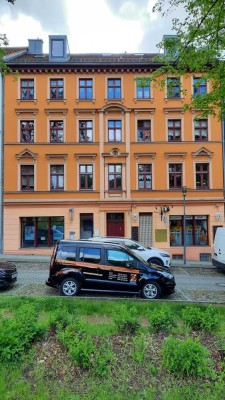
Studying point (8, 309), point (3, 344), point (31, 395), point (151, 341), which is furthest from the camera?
point (8, 309)

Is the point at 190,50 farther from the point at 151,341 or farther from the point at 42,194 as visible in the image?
the point at 42,194

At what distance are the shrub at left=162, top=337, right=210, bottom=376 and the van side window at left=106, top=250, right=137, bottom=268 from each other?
235 inches

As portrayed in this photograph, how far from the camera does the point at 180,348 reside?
371cm

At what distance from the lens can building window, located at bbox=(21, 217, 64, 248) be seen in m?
21.9

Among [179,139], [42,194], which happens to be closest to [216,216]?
[179,139]

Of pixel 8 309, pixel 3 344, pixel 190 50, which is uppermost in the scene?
pixel 190 50

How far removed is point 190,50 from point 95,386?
1067 cm

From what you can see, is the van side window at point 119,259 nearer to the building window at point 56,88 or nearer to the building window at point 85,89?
the building window at point 85,89

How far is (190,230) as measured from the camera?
72.2 ft

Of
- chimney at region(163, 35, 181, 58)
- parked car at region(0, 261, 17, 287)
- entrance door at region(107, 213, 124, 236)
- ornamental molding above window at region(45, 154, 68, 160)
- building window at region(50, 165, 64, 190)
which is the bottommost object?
parked car at region(0, 261, 17, 287)

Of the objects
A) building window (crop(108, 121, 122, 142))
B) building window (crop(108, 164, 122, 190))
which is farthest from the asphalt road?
building window (crop(108, 121, 122, 142))

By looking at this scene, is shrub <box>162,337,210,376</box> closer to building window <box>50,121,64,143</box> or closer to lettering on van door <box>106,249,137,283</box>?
lettering on van door <box>106,249,137,283</box>

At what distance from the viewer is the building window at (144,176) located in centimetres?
2222

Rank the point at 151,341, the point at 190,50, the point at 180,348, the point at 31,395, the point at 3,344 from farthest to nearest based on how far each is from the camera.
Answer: the point at 190,50 → the point at 151,341 → the point at 3,344 → the point at 180,348 → the point at 31,395
